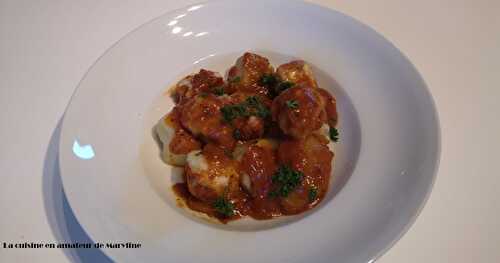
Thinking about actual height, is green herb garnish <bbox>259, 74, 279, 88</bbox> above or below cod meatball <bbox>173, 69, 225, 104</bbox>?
above

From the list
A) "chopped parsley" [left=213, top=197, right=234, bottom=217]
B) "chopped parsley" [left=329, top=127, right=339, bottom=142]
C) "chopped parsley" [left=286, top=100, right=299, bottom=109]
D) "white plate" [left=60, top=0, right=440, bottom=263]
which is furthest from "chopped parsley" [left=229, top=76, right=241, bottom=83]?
"chopped parsley" [left=213, top=197, right=234, bottom=217]

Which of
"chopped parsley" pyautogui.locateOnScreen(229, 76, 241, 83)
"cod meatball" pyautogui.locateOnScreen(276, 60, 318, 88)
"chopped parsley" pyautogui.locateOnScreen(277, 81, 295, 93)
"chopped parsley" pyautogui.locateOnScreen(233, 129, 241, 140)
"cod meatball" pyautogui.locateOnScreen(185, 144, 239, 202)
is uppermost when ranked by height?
"cod meatball" pyautogui.locateOnScreen(276, 60, 318, 88)

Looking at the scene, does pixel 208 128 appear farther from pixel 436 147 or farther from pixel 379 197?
pixel 436 147

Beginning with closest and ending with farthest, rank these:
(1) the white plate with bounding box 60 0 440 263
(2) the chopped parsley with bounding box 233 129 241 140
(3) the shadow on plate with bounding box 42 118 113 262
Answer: (1) the white plate with bounding box 60 0 440 263
(3) the shadow on plate with bounding box 42 118 113 262
(2) the chopped parsley with bounding box 233 129 241 140

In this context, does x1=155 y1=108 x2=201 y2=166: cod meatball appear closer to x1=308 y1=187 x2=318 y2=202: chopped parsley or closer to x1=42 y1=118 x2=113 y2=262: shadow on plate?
x1=42 y1=118 x2=113 y2=262: shadow on plate

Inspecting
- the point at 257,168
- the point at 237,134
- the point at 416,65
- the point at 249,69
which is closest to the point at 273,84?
the point at 249,69

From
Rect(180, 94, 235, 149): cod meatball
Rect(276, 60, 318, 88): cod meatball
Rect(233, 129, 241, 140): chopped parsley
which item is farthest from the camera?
Rect(276, 60, 318, 88): cod meatball

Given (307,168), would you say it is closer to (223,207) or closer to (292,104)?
(292,104)
